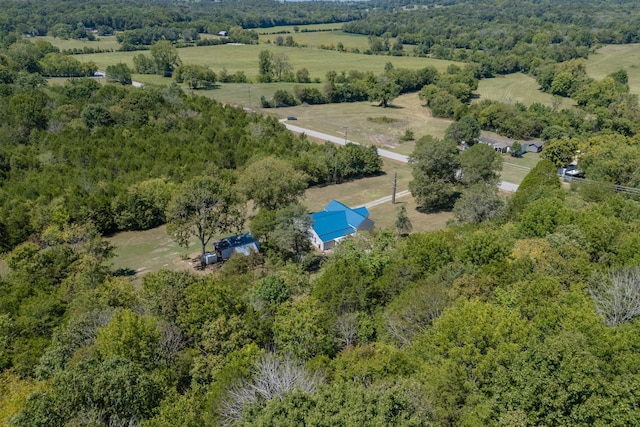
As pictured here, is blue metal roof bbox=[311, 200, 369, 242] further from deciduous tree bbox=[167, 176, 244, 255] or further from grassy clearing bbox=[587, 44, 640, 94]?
grassy clearing bbox=[587, 44, 640, 94]

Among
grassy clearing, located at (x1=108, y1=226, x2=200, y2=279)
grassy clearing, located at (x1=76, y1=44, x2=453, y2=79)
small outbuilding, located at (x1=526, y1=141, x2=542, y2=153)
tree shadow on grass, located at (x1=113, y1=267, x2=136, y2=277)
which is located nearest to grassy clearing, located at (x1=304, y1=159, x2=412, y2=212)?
grassy clearing, located at (x1=108, y1=226, x2=200, y2=279)

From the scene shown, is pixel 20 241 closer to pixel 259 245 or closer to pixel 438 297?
pixel 259 245

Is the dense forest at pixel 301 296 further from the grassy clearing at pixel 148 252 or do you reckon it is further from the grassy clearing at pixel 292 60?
the grassy clearing at pixel 292 60

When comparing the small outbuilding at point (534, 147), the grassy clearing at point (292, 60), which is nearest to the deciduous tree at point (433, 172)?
the small outbuilding at point (534, 147)

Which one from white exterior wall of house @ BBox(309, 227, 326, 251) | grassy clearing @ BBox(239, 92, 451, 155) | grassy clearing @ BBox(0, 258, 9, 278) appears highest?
grassy clearing @ BBox(0, 258, 9, 278)

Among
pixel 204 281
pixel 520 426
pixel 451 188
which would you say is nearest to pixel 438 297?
pixel 520 426
